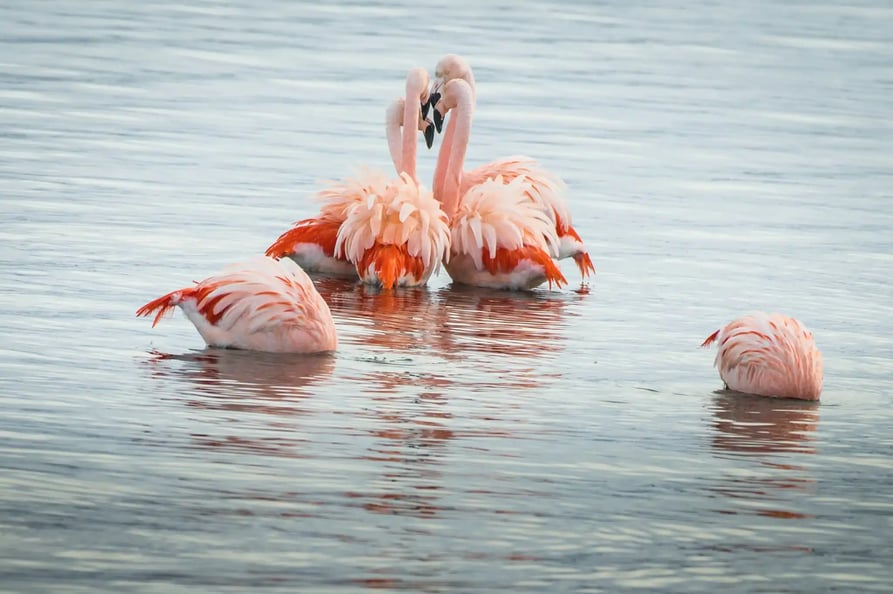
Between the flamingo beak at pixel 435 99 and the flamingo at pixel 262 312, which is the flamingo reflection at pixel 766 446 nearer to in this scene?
the flamingo at pixel 262 312

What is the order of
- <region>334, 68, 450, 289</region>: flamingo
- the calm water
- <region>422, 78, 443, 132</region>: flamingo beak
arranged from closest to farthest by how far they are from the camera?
1. the calm water
2. <region>334, 68, 450, 289</region>: flamingo
3. <region>422, 78, 443, 132</region>: flamingo beak

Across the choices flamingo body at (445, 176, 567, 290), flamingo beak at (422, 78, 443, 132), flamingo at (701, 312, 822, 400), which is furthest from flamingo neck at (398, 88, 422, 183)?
flamingo at (701, 312, 822, 400)

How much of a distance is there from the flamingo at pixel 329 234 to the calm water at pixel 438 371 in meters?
0.24

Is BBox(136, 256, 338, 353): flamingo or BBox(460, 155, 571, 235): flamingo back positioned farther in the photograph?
BBox(460, 155, 571, 235): flamingo back

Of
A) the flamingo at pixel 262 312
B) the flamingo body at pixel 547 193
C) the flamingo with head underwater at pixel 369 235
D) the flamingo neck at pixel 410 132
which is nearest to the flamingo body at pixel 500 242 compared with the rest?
the flamingo body at pixel 547 193

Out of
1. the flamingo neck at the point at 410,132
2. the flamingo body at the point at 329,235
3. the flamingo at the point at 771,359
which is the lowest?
the flamingo at the point at 771,359

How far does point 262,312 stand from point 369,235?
218cm

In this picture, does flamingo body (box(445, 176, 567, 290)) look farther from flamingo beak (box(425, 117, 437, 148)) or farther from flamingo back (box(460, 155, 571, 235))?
flamingo beak (box(425, 117, 437, 148))

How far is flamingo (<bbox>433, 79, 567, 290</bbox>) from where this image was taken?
1027cm

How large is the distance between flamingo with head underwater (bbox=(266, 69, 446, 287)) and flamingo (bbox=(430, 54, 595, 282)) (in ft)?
1.77

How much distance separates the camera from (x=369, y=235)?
1013cm

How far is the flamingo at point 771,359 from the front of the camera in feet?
25.1

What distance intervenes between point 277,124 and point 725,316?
7189 mm

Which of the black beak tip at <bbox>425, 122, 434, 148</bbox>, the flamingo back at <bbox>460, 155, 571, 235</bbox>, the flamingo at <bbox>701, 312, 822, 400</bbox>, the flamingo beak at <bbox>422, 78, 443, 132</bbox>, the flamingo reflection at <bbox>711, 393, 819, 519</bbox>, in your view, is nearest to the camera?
the flamingo reflection at <bbox>711, 393, 819, 519</bbox>
